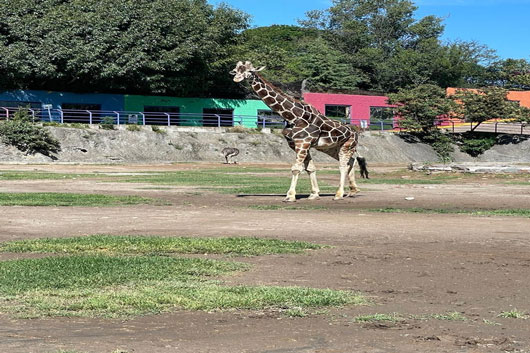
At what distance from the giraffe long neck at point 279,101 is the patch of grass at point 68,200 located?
433 centimetres

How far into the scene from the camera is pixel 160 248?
12172mm

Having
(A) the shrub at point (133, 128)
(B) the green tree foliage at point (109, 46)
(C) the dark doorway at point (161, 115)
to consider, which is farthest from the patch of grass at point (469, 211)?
(C) the dark doorway at point (161, 115)

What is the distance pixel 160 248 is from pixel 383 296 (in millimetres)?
4477

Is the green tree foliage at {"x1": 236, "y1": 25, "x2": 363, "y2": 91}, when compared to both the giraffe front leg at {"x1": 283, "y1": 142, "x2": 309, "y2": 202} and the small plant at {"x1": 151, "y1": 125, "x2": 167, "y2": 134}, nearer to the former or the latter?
the small plant at {"x1": 151, "y1": 125, "x2": 167, "y2": 134}

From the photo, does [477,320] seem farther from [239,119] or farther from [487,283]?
[239,119]

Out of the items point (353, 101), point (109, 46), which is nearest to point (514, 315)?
point (109, 46)

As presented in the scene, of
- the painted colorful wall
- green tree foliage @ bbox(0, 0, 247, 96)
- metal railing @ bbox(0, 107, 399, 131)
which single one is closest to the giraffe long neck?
metal railing @ bbox(0, 107, 399, 131)

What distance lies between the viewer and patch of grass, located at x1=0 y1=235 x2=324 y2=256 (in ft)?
39.1

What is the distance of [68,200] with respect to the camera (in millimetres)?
21016

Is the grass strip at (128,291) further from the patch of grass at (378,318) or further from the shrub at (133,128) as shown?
the shrub at (133,128)

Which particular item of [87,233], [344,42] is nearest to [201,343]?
[87,233]

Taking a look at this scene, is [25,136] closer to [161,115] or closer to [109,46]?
[109,46]

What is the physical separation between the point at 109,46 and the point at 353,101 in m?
26.9

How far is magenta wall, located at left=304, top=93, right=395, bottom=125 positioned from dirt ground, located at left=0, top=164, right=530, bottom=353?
53.6m
